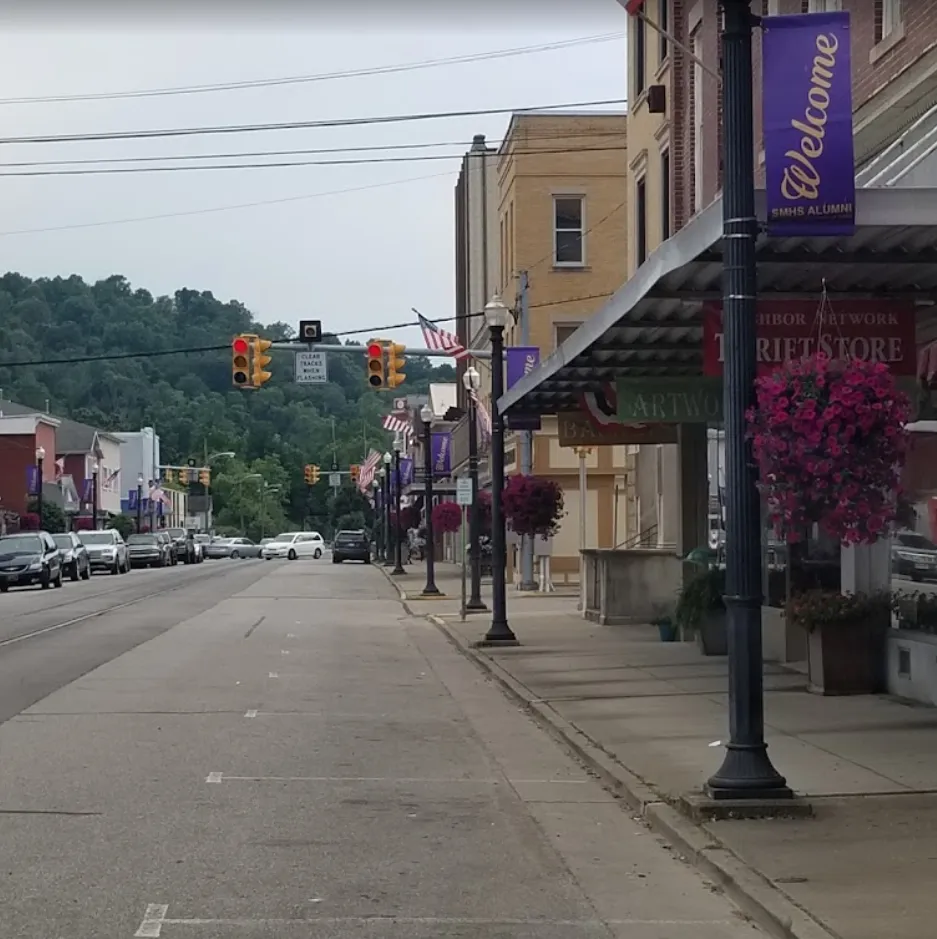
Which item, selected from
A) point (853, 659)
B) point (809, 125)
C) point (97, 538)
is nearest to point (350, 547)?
point (97, 538)

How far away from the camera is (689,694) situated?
16156mm

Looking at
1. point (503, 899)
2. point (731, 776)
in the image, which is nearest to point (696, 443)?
point (731, 776)

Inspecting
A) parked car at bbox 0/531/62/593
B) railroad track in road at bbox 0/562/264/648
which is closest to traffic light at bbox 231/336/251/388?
railroad track in road at bbox 0/562/264/648

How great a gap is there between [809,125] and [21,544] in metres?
40.8

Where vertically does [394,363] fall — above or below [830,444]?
above

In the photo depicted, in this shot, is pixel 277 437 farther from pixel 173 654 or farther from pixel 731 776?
pixel 731 776

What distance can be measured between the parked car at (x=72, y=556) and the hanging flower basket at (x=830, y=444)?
43136mm

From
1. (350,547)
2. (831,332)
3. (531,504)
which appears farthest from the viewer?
(350,547)

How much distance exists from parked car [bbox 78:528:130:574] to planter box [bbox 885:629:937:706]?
48.1 meters

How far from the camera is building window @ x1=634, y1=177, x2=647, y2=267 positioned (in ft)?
101

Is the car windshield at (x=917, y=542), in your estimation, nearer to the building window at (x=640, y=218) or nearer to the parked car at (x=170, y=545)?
the building window at (x=640, y=218)

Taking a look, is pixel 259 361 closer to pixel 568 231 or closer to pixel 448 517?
pixel 568 231

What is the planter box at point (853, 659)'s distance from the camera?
50.9ft

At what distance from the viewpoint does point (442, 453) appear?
212 feet
